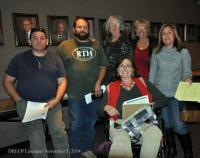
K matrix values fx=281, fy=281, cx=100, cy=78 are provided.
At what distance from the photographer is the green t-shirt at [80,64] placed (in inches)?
127

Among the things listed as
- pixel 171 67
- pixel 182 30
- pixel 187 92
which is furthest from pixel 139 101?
pixel 182 30

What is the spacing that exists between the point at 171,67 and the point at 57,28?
203cm

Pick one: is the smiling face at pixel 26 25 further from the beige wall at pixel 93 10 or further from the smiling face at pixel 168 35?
the smiling face at pixel 168 35

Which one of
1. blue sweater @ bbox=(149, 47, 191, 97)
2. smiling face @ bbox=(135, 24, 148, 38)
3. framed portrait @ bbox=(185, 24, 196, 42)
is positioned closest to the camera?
blue sweater @ bbox=(149, 47, 191, 97)

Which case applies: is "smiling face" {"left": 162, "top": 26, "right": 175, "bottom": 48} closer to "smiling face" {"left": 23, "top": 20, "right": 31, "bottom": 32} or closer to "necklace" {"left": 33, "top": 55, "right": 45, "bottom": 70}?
"necklace" {"left": 33, "top": 55, "right": 45, "bottom": 70}

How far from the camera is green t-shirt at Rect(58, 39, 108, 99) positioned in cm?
322

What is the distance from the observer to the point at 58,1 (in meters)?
4.36

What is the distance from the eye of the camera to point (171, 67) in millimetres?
3105

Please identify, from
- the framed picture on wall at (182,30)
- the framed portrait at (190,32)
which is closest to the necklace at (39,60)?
the framed picture on wall at (182,30)

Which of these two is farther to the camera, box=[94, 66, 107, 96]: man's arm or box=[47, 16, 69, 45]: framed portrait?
box=[47, 16, 69, 45]: framed portrait

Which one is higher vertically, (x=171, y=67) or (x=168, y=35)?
(x=168, y=35)

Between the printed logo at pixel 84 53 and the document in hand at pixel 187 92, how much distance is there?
3.43ft

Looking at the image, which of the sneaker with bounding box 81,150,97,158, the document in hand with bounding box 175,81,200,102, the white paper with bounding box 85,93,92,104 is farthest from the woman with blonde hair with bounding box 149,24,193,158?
the sneaker with bounding box 81,150,97,158

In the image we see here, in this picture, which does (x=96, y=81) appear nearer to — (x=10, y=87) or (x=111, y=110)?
(x=111, y=110)
